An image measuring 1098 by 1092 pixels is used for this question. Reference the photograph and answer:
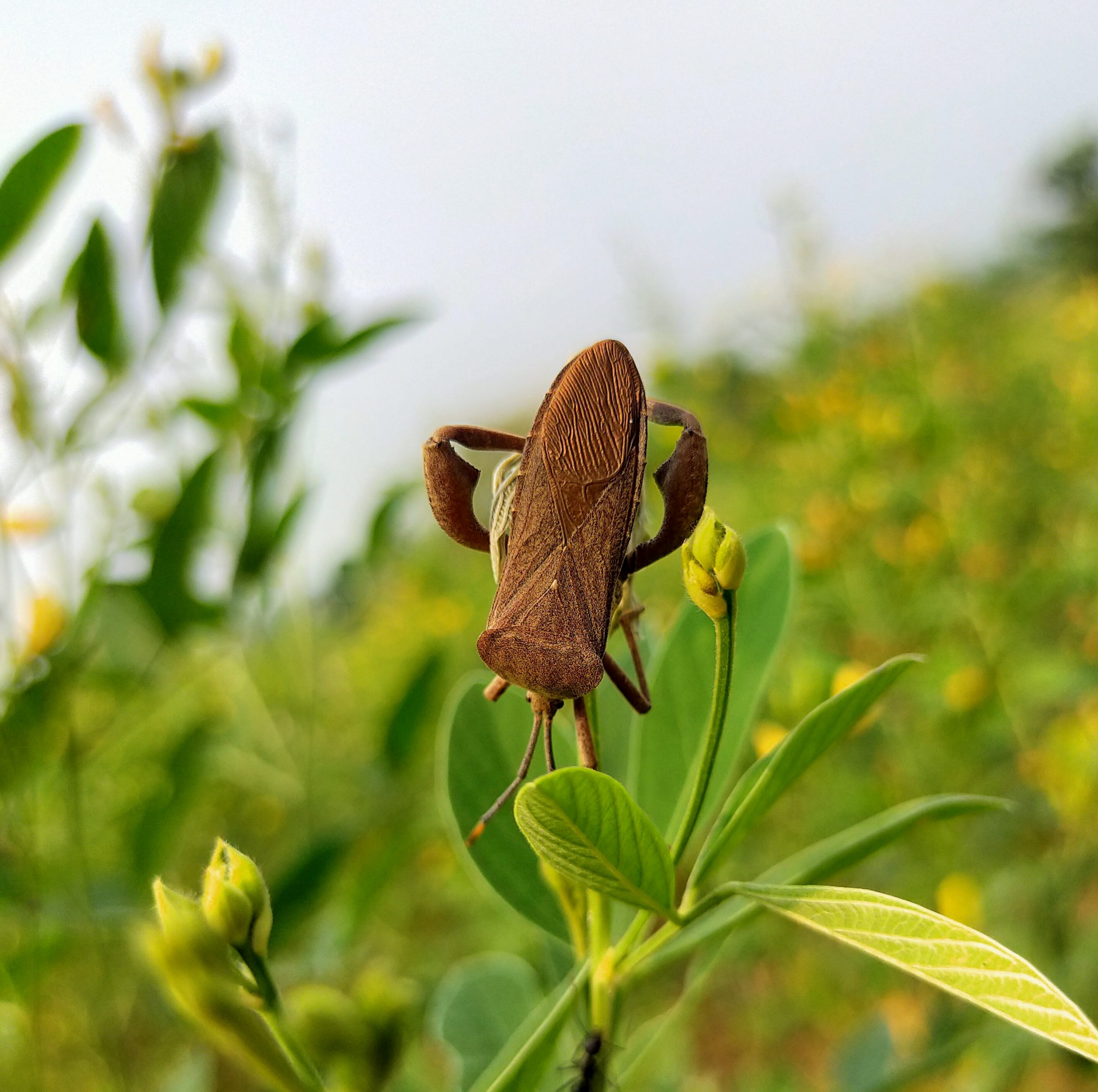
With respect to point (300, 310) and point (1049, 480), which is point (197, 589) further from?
point (1049, 480)

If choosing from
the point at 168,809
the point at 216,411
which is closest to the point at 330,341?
the point at 216,411

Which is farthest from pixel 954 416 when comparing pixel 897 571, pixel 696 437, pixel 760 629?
pixel 696 437

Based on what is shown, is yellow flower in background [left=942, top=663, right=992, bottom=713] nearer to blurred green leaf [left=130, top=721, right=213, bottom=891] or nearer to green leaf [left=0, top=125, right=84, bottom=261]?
blurred green leaf [left=130, top=721, right=213, bottom=891]

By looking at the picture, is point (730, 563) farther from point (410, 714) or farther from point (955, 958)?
point (410, 714)

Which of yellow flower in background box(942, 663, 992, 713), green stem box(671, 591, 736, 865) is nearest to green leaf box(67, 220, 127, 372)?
green stem box(671, 591, 736, 865)

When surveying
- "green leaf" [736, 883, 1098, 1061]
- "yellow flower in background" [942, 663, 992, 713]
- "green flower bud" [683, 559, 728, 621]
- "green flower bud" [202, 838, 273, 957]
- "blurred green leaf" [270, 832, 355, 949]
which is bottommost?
"yellow flower in background" [942, 663, 992, 713]

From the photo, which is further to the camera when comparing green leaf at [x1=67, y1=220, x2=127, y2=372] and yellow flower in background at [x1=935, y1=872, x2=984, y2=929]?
yellow flower in background at [x1=935, y1=872, x2=984, y2=929]

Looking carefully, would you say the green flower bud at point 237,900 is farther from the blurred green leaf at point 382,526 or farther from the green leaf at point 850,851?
the blurred green leaf at point 382,526

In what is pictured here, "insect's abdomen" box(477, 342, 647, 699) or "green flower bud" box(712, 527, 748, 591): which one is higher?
"insect's abdomen" box(477, 342, 647, 699)
